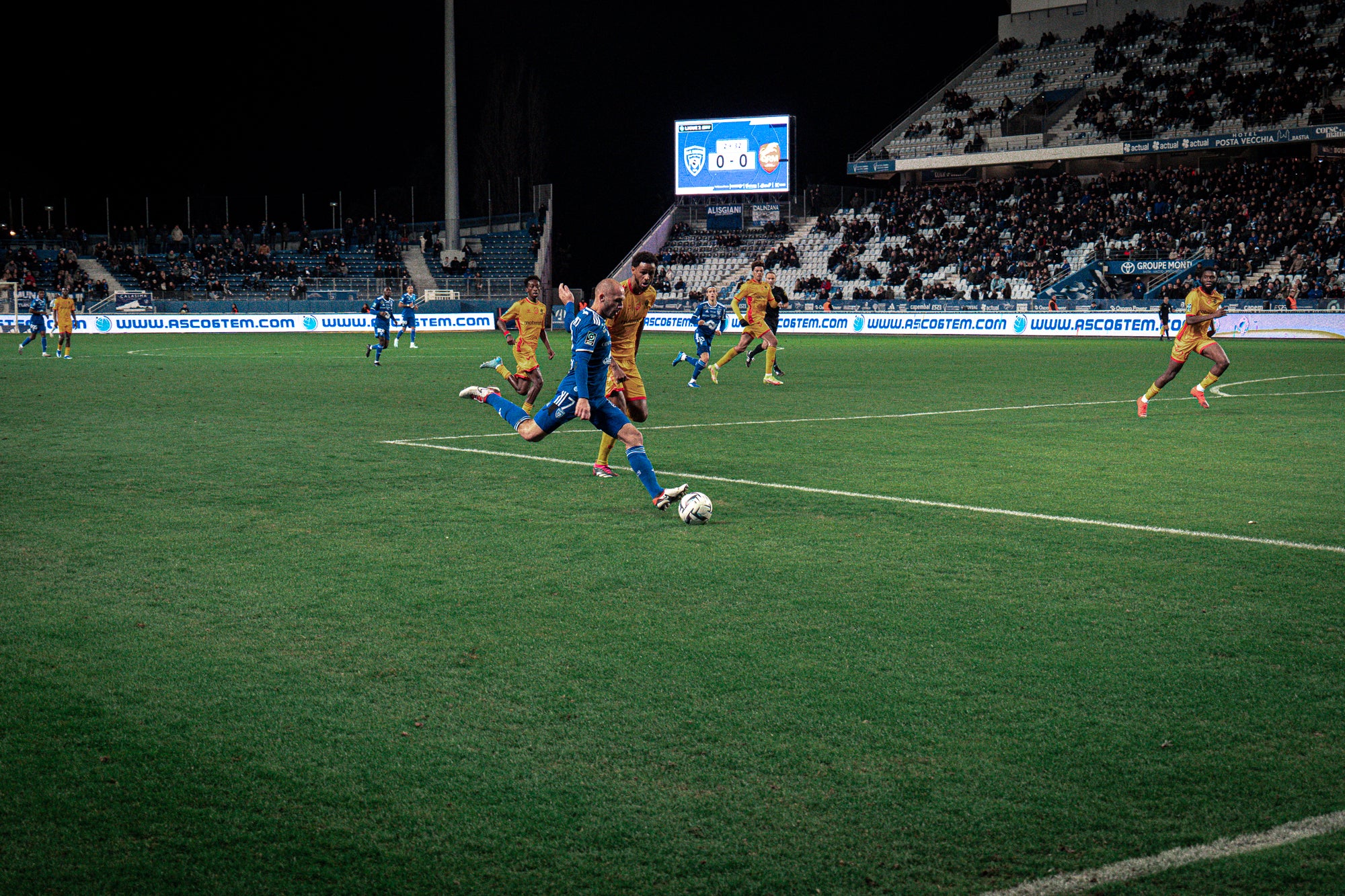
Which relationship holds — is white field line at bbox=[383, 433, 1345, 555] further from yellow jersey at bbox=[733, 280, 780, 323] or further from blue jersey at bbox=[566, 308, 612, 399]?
yellow jersey at bbox=[733, 280, 780, 323]

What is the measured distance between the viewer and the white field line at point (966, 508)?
8406mm

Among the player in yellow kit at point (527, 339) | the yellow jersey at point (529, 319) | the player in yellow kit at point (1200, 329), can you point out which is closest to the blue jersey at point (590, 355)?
the player in yellow kit at point (527, 339)

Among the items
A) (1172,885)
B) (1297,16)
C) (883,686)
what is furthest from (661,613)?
(1297,16)

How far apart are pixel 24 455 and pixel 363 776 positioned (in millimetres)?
10237

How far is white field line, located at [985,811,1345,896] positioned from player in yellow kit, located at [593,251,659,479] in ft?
24.7

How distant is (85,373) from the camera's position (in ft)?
84.8

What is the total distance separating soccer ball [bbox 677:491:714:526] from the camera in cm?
901

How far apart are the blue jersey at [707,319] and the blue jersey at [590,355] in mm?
14395

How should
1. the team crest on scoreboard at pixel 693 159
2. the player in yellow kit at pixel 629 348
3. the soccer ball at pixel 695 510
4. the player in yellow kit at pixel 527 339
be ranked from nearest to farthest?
the soccer ball at pixel 695 510, the player in yellow kit at pixel 629 348, the player in yellow kit at pixel 527 339, the team crest on scoreboard at pixel 693 159

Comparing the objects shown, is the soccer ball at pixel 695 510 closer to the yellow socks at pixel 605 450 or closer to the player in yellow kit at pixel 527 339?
the yellow socks at pixel 605 450

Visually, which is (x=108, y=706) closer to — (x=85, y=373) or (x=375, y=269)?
(x=85, y=373)

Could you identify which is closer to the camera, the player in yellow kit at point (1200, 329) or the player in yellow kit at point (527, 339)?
the player in yellow kit at point (1200, 329)

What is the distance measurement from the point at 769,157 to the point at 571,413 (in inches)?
2092

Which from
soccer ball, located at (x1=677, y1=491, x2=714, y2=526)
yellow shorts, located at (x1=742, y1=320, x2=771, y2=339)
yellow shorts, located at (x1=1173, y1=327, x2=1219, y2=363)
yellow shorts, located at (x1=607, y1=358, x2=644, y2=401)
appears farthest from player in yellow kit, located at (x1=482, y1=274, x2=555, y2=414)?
soccer ball, located at (x1=677, y1=491, x2=714, y2=526)
